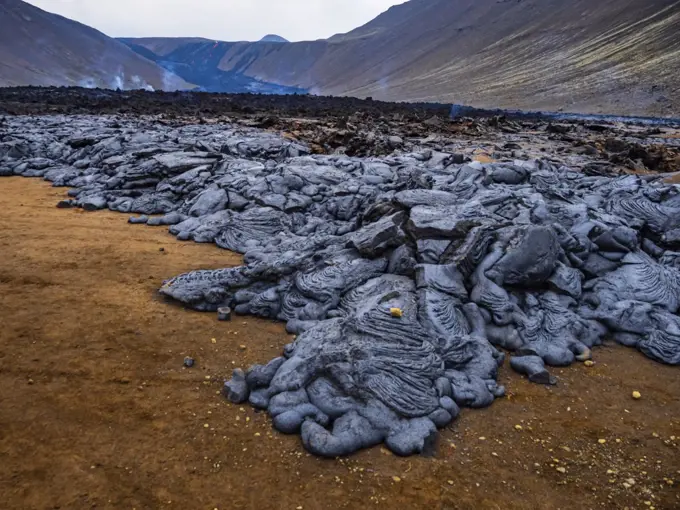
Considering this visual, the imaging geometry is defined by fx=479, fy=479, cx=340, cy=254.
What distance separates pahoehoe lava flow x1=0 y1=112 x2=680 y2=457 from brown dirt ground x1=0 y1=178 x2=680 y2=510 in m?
0.18

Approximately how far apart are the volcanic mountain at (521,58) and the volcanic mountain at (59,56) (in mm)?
27193

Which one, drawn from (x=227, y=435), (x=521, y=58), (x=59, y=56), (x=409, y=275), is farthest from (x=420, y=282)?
(x=59, y=56)

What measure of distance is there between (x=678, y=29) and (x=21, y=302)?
42653 millimetres

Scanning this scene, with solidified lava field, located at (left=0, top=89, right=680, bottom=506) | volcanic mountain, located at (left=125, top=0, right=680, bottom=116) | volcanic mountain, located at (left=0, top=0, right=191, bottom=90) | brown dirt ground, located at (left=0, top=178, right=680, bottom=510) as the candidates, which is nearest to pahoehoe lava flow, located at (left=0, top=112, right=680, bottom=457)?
solidified lava field, located at (left=0, top=89, right=680, bottom=506)

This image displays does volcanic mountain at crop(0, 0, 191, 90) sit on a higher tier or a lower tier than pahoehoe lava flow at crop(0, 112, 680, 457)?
higher

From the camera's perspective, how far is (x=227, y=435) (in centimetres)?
301

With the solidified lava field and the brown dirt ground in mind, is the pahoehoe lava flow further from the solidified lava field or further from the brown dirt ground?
the brown dirt ground

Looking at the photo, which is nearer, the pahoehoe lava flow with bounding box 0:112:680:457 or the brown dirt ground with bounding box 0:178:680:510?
the brown dirt ground with bounding box 0:178:680:510

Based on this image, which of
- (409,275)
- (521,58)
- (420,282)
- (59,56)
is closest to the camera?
(420,282)

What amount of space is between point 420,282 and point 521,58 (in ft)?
159

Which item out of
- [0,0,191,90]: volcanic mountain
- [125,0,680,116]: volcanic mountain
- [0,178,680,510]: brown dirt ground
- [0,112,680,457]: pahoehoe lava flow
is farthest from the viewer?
[0,0,191,90]: volcanic mountain

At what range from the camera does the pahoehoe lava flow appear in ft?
10.8

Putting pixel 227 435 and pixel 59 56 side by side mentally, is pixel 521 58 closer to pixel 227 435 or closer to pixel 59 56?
pixel 227 435

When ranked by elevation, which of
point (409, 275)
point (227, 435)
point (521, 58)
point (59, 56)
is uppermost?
point (59, 56)
